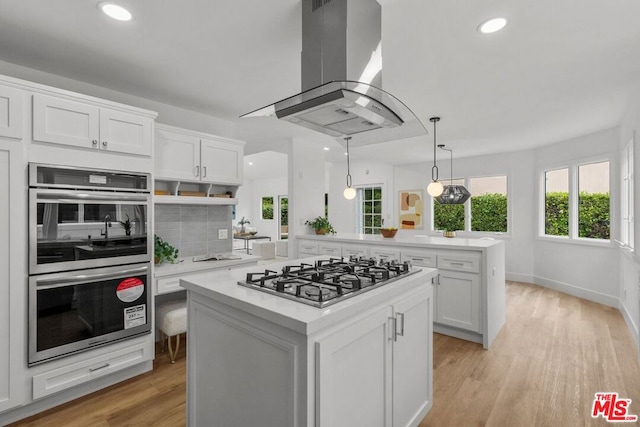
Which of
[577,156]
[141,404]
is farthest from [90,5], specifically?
[577,156]

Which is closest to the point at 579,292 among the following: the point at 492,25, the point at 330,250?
the point at 330,250

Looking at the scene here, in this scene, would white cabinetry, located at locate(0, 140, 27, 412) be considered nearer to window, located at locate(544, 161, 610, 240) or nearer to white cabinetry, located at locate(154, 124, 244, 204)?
white cabinetry, located at locate(154, 124, 244, 204)

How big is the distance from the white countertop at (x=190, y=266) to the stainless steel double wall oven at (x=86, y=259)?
0.21 metres

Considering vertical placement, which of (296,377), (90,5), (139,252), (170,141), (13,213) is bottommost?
(296,377)

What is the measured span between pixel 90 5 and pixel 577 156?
6.23 m

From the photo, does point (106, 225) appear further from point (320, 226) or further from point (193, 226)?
point (320, 226)

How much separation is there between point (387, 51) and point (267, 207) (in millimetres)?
10111

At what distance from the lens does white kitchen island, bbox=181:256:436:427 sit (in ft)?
3.84

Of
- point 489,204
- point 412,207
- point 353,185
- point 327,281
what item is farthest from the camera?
A: point 353,185

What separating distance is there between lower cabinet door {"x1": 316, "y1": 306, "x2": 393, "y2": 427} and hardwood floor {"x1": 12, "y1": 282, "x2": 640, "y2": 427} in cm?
80

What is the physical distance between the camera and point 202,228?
3576 mm

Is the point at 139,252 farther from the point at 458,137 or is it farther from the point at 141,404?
the point at 458,137

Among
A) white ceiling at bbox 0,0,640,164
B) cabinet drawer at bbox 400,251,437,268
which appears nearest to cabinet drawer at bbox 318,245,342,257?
cabinet drawer at bbox 400,251,437,268

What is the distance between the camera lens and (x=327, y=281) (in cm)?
164
